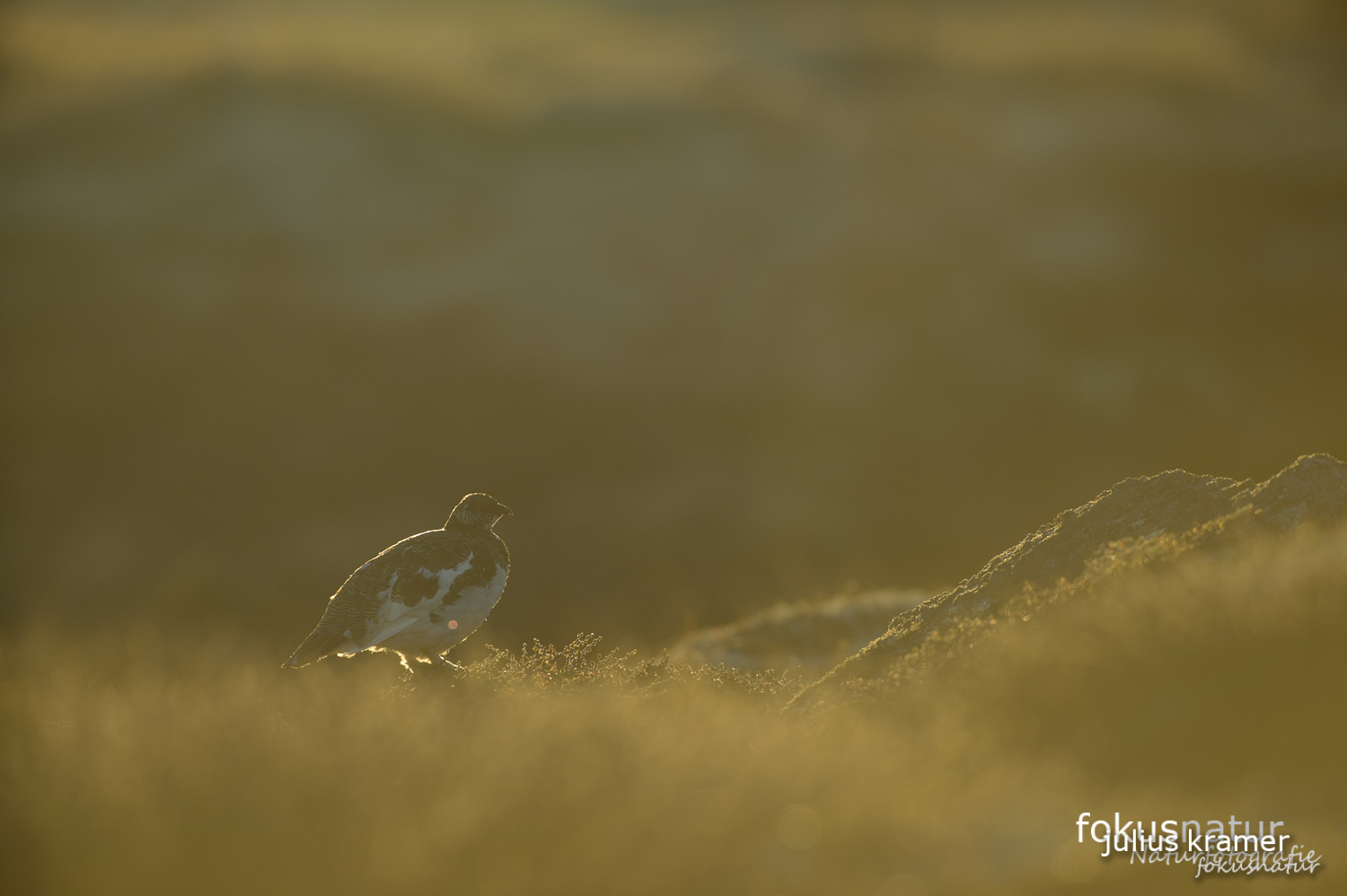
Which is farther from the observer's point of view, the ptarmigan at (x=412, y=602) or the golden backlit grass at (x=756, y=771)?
the ptarmigan at (x=412, y=602)

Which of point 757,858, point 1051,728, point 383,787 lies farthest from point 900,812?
point 383,787

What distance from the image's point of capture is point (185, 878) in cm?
691

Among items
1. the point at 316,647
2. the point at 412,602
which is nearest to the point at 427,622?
the point at 412,602

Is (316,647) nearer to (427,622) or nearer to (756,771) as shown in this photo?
(427,622)

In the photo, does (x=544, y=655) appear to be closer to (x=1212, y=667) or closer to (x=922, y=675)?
(x=922, y=675)

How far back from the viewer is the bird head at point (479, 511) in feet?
42.1

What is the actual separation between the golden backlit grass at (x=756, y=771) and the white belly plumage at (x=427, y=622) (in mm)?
1730

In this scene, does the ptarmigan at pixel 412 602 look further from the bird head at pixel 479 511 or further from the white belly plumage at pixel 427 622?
the bird head at pixel 479 511

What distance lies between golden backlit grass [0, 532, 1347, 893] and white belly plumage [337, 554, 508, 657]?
1730 millimetres

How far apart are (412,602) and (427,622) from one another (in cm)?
29

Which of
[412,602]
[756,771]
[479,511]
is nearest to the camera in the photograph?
[756,771]

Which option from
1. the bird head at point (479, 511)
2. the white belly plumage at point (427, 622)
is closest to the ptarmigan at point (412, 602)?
the white belly plumage at point (427, 622)

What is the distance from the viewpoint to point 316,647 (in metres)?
11.7

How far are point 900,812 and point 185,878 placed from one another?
16.4 feet
